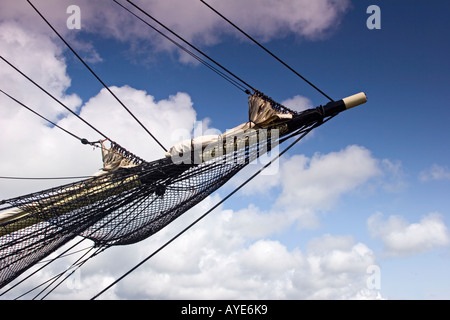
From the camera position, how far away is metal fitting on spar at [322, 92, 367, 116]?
7480mm

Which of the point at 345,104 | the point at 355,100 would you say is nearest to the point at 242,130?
the point at 345,104

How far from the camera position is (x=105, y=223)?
363 inches

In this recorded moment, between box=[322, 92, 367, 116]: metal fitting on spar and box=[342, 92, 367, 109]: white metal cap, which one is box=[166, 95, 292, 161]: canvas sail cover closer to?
box=[322, 92, 367, 116]: metal fitting on spar

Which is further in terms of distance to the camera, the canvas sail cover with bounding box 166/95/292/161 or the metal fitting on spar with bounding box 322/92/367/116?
the canvas sail cover with bounding box 166/95/292/161

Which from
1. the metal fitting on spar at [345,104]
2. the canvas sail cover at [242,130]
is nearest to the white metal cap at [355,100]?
the metal fitting on spar at [345,104]

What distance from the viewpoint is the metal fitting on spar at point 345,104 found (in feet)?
24.5

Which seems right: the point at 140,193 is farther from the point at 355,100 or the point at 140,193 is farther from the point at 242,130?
the point at 355,100

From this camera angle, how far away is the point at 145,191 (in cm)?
854

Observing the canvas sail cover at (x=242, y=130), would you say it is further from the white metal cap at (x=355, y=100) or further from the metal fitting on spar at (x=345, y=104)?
the white metal cap at (x=355, y=100)

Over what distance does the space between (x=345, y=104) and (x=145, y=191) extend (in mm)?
4126

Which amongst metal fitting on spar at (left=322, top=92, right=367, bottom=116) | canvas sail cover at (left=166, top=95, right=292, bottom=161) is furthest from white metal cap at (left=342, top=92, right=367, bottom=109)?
canvas sail cover at (left=166, top=95, right=292, bottom=161)

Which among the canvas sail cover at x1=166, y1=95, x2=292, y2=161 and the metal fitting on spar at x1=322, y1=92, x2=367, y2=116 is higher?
the metal fitting on spar at x1=322, y1=92, x2=367, y2=116
